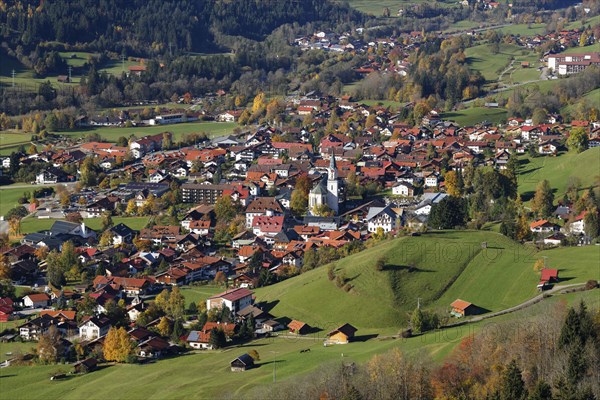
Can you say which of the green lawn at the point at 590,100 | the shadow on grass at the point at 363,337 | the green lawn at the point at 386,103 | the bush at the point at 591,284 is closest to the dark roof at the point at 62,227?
the shadow on grass at the point at 363,337

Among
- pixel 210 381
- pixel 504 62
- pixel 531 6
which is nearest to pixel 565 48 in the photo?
pixel 504 62

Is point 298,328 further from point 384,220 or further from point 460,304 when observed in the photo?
point 384,220

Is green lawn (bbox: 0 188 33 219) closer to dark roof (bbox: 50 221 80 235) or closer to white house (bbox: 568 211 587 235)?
dark roof (bbox: 50 221 80 235)

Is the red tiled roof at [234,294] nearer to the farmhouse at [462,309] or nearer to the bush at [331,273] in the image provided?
the bush at [331,273]

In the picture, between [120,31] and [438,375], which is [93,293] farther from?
[120,31]

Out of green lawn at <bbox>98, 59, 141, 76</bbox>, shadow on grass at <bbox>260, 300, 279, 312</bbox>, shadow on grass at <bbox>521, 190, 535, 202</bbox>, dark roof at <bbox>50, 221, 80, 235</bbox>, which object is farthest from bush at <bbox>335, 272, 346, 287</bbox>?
green lawn at <bbox>98, 59, 141, 76</bbox>

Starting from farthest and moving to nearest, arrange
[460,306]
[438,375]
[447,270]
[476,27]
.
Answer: [476,27]
[447,270]
[460,306]
[438,375]
